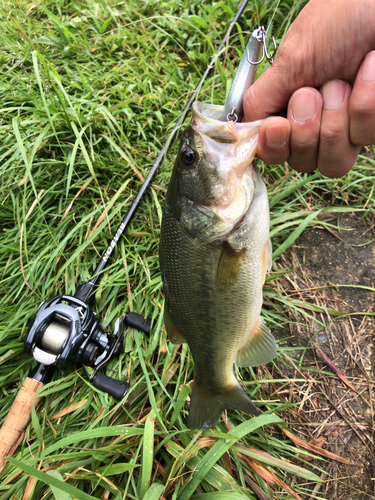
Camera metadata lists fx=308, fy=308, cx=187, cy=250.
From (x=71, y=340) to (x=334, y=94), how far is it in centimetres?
191

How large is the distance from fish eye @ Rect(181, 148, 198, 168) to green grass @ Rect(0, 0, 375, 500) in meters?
1.19

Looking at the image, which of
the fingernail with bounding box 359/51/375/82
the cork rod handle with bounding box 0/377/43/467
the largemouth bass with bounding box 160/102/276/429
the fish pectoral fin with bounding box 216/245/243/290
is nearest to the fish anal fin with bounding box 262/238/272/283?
the largemouth bass with bounding box 160/102/276/429

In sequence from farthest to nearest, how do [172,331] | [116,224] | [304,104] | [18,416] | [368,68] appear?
[116,224], [18,416], [172,331], [304,104], [368,68]

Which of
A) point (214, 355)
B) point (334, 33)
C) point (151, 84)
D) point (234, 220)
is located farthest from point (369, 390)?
point (151, 84)

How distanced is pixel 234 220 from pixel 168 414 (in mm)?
1498

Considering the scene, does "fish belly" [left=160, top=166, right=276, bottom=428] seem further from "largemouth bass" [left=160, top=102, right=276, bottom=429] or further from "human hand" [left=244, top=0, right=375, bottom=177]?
"human hand" [left=244, top=0, right=375, bottom=177]

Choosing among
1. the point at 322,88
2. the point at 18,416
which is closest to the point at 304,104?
the point at 322,88

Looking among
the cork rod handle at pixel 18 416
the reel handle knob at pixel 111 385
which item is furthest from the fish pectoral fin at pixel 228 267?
the cork rod handle at pixel 18 416

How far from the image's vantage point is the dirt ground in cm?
204

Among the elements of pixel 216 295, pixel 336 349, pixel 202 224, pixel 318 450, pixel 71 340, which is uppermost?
pixel 202 224

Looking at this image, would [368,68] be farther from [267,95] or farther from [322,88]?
[267,95]

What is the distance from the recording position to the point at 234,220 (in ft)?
4.42

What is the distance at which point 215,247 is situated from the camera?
1.40 meters

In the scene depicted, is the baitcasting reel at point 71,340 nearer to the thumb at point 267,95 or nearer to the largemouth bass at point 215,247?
the largemouth bass at point 215,247
